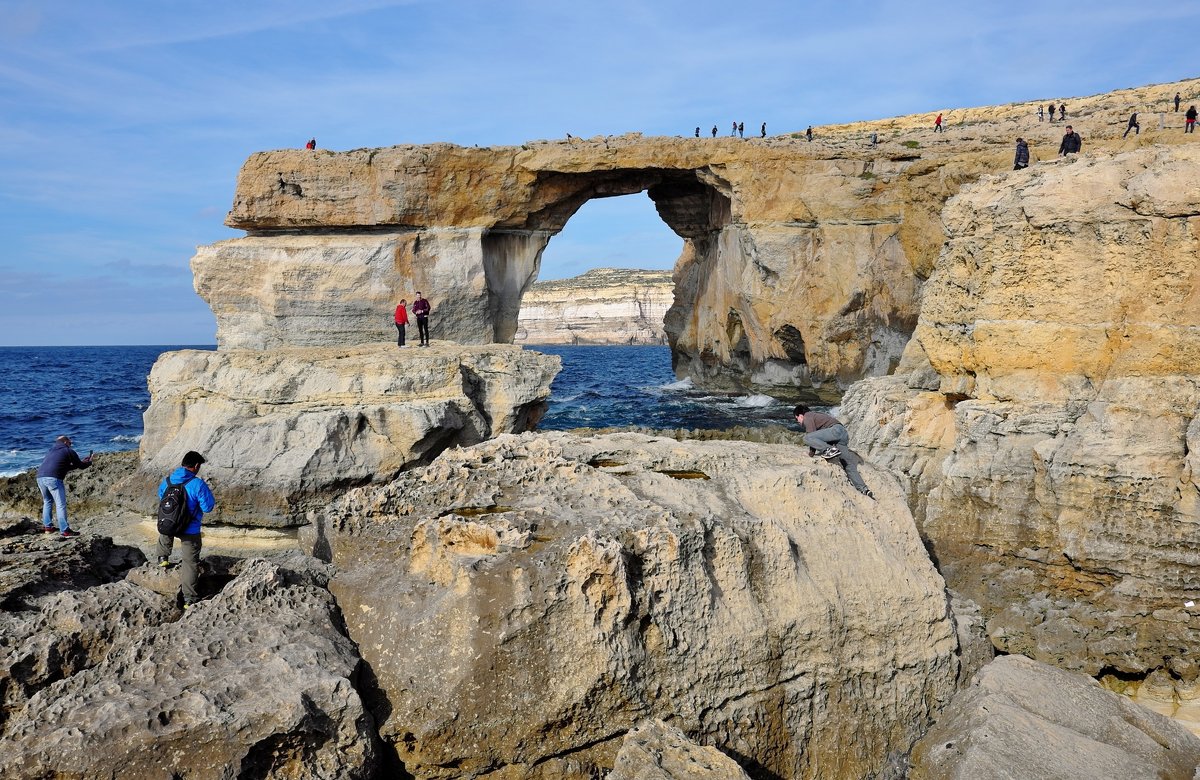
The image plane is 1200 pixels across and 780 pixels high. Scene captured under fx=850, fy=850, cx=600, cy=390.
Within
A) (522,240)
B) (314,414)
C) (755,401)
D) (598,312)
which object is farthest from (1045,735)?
(598,312)

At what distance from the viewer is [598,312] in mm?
117250

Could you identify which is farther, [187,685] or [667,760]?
[667,760]

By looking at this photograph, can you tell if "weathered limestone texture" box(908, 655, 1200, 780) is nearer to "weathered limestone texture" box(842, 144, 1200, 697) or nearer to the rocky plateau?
the rocky plateau

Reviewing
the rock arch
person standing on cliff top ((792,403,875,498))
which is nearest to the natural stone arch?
the rock arch

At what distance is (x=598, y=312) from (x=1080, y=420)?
10769cm

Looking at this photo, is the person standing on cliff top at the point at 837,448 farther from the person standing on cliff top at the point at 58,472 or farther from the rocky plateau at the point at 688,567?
the person standing on cliff top at the point at 58,472

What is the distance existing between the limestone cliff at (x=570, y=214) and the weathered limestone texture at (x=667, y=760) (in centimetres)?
1950

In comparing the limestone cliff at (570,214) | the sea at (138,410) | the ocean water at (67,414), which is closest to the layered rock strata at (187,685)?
the limestone cliff at (570,214)

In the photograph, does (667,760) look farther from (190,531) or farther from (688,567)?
(190,531)

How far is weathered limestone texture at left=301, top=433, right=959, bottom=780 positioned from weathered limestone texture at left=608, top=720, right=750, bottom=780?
0.56 m

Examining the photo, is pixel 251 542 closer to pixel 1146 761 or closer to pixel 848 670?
pixel 848 670

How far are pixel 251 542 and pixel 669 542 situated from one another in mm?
11353

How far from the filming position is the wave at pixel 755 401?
3203 cm

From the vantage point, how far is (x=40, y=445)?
26984mm
